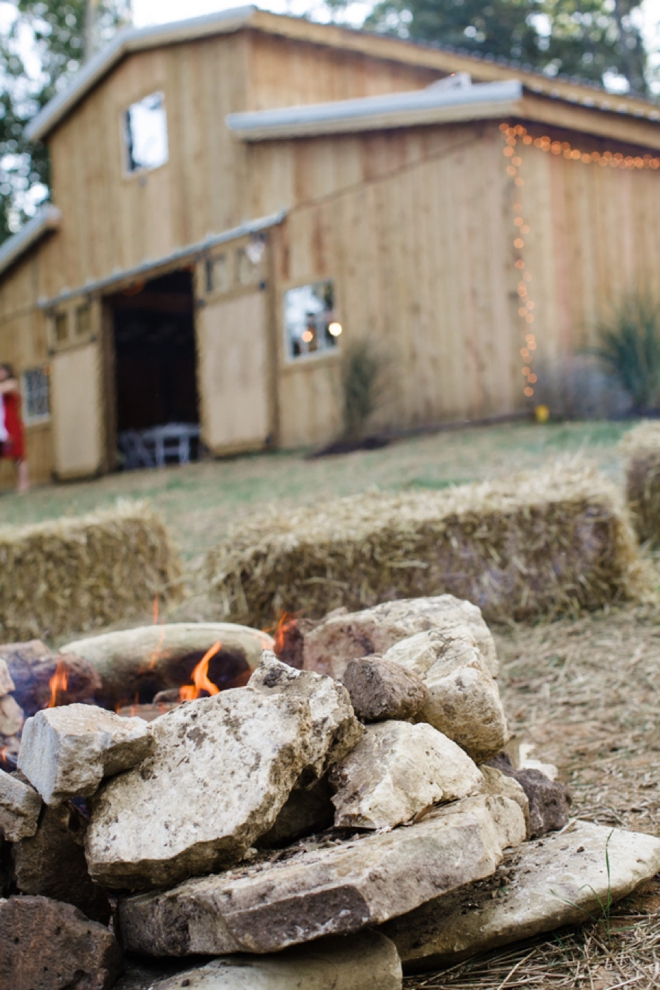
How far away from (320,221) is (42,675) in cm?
973

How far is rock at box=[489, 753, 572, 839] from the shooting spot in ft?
7.12

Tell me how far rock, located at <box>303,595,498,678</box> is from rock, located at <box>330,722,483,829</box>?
56 cm

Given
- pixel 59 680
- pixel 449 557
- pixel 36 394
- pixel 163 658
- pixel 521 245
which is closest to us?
pixel 59 680

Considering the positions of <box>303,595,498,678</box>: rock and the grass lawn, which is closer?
<box>303,595,498,678</box>: rock

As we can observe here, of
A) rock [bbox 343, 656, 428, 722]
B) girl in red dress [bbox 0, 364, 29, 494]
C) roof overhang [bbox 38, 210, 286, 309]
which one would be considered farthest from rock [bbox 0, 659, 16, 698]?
roof overhang [bbox 38, 210, 286, 309]

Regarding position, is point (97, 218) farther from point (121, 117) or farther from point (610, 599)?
point (610, 599)

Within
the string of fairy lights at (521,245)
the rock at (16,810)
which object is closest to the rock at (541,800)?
the rock at (16,810)

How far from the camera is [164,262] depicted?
13.6 m

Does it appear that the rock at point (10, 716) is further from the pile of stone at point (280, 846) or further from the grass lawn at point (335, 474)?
the grass lawn at point (335, 474)

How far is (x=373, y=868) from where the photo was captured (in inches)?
61.9

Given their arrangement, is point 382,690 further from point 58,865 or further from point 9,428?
point 9,428

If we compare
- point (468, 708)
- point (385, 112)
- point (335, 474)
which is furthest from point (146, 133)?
point (468, 708)

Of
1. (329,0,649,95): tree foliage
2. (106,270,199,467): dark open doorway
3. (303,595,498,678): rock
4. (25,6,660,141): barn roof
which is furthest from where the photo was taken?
(329,0,649,95): tree foliage

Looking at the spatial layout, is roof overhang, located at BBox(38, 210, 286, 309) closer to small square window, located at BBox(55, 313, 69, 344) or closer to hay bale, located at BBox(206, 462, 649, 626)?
small square window, located at BBox(55, 313, 69, 344)
